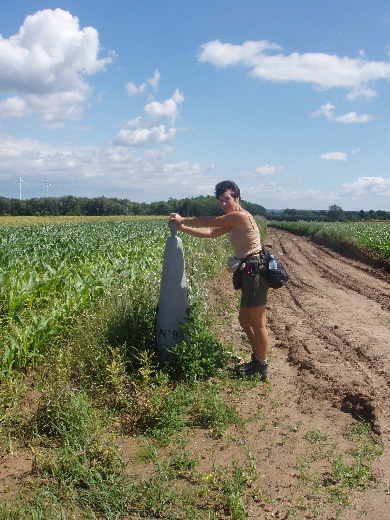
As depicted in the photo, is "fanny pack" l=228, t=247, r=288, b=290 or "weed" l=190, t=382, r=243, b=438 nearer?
"weed" l=190, t=382, r=243, b=438

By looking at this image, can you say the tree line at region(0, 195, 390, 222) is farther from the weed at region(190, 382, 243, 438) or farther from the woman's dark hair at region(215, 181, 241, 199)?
the weed at region(190, 382, 243, 438)

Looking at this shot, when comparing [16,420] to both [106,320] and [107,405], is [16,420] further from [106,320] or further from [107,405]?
[106,320]

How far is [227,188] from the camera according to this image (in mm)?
4684

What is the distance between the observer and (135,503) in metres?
2.77

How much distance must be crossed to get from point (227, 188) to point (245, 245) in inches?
23.7

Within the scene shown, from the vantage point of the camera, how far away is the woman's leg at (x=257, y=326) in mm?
4684

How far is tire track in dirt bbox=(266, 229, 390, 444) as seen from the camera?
434 cm

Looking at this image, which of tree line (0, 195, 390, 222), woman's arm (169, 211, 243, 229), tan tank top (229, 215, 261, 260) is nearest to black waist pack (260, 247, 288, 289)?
tan tank top (229, 215, 261, 260)

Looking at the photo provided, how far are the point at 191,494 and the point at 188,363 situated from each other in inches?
68.1

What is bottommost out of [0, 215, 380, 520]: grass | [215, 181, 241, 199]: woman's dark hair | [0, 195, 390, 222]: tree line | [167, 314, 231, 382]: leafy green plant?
[0, 215, 380, 520]: grass

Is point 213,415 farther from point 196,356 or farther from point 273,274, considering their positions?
point 273,274

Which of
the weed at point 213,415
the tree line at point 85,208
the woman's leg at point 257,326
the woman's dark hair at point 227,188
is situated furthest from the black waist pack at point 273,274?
the tree line at point 85,208

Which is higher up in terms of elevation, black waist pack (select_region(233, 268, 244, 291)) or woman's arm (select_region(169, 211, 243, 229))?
woman's arm (select_region(169, 211, 243, 229))

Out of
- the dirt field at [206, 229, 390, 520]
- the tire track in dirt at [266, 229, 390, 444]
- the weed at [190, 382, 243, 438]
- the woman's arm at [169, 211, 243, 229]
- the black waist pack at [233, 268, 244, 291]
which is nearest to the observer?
the dirt field at [206, 229, 390, 520]
